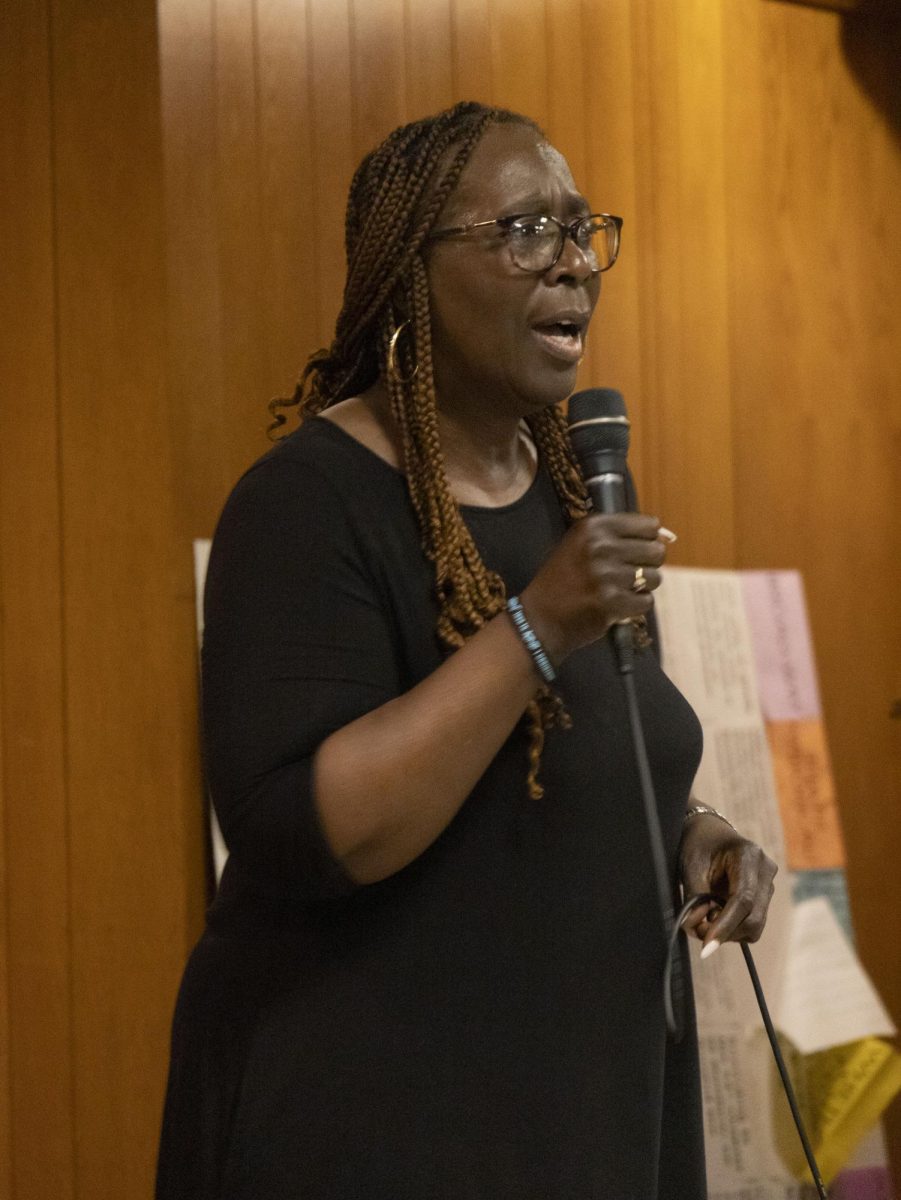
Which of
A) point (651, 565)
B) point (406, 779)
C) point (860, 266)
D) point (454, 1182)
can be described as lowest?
point (454, 1182)

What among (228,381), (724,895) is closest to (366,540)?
(724,895)

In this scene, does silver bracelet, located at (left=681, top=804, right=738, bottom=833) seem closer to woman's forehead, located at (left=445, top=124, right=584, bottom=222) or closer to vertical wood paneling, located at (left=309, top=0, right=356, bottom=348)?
woman's forehead, located at (left=445, top=124, right=584, bottom=222)

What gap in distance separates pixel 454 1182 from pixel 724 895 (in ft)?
1.26

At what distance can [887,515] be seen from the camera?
3.39 meters

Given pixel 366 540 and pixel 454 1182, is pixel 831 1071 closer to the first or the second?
pixel 454 1182

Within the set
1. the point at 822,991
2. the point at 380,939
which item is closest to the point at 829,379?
the point at 822,991

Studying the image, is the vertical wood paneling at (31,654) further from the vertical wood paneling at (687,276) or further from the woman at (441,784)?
the vertical wood paneling at (687,276)

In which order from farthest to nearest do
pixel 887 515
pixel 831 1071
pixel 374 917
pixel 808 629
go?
pixel 887 515
pixel 808 629
pixel 831 1071
pixel 374 917

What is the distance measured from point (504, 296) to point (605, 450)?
0.20 meters

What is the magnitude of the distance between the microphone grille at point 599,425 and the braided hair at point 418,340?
133 millimetres

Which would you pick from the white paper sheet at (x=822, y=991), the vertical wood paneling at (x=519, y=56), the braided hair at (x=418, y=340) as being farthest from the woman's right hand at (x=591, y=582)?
the white paper sheet at (x=822, y=991)

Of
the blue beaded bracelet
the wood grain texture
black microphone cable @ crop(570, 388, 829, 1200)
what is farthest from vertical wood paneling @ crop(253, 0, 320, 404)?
the blue beaded bracelet

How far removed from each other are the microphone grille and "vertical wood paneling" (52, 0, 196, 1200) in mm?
970

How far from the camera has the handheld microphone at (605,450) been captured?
1.26 metres
